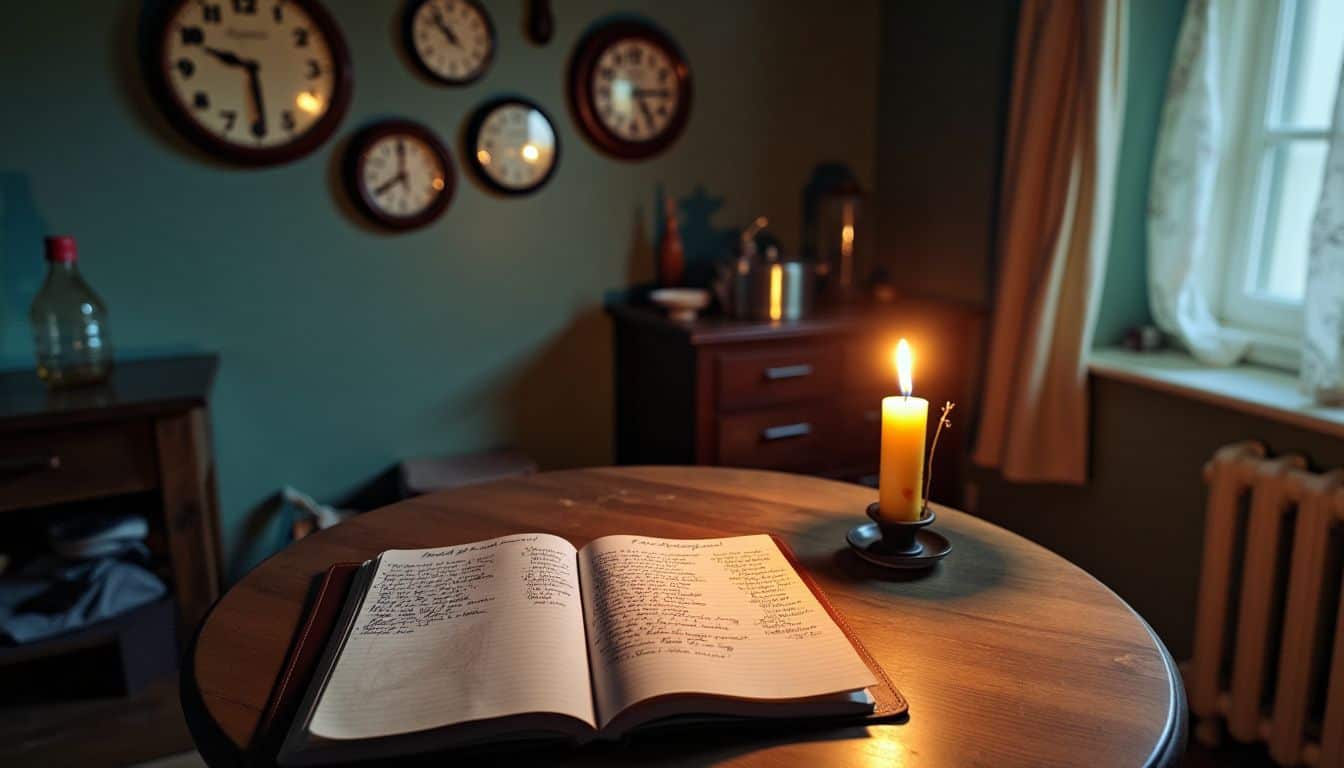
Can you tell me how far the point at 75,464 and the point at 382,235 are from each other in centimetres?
90

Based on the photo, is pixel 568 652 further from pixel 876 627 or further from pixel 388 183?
pixel 388 183

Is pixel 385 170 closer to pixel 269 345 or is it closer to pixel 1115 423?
pixel 269 345

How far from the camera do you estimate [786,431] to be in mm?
2414

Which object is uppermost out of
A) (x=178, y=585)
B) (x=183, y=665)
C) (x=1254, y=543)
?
(x=183, y=665)

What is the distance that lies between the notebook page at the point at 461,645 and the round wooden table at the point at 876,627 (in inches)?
2.9

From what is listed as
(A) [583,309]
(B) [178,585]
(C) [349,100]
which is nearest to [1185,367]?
(A) [583,309]

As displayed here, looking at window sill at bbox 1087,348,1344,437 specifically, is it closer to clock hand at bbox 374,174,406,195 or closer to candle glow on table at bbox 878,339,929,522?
candle glow on table at bbox 878,339,929,522

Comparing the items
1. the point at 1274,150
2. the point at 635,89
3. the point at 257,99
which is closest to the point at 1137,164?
the point at 1274,150

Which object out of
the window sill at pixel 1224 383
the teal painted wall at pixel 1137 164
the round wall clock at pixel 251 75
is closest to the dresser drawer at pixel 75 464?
the round wall clock at pixel 251 75

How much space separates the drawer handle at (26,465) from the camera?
1752mm

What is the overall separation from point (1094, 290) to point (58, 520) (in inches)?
95.6

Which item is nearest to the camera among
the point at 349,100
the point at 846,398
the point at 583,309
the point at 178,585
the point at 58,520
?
the point at 178,585

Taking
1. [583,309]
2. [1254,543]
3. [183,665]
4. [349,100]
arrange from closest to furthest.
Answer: [183,665] < [1254,543] < [349,100] < [583,309]

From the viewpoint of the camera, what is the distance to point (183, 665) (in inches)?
36.1
